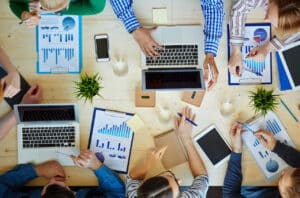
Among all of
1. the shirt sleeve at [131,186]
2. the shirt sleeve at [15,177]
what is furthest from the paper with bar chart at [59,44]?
the shirt sleeve at [131,186]

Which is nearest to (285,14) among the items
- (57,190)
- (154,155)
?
(154,155)

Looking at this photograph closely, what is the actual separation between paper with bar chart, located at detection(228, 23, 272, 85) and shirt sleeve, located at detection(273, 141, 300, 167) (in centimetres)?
32

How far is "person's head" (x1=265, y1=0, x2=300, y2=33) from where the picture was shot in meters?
1.68

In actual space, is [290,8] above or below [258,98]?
above

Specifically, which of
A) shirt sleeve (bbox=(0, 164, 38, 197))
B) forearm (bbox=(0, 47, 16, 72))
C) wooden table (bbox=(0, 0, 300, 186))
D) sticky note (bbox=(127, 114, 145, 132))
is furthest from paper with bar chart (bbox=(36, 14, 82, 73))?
shirt sleeve (bbox=(0, 164, 38, 197))

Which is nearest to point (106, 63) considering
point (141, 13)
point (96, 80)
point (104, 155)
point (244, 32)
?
point (96, 80)

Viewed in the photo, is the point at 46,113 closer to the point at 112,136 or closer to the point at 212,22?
the point at 112,136

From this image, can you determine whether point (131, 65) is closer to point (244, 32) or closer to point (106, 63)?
point (106, 63)

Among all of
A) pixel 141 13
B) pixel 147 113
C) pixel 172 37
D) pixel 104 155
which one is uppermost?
pixel 141 13

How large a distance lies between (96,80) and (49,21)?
370 millimetres

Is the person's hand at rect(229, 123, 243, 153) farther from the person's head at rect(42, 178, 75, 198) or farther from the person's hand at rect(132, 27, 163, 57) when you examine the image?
the person's head at rect(42, 178, 75, 198)

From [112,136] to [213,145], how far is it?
0.50 meters

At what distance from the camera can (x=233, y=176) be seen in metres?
1.97

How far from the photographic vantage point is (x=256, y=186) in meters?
2.02
